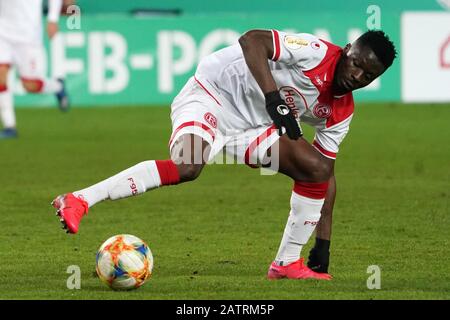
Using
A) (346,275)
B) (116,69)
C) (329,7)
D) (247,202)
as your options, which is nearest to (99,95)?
(116,69)

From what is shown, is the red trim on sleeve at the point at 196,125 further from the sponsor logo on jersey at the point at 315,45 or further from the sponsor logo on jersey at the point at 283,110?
the sponsor logo on jersey at the point at 315,45

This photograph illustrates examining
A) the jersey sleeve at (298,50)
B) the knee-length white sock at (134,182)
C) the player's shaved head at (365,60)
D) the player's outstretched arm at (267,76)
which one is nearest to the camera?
the player's outstretched arm at (267,76)

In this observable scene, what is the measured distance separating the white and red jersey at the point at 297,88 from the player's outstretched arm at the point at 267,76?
130mm

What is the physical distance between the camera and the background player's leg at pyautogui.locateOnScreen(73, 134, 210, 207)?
5.99 m

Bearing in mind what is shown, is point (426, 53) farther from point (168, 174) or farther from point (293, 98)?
point (168, 174)

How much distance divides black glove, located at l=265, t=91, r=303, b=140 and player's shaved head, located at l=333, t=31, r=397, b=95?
0.46 meters

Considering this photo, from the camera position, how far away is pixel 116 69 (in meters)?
17.8

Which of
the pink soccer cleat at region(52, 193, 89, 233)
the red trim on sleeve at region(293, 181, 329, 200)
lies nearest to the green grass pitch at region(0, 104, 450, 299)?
the pink soccer cleat at region(52, 193, 89, 233)

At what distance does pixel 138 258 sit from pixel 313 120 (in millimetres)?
1324

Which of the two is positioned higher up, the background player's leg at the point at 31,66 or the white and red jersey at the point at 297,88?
the white and red jersey at the point at 297,88

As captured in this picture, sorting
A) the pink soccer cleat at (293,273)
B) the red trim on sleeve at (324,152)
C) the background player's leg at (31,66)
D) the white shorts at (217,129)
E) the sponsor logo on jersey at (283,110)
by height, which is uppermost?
the sponsor logo on jersey at (283,110)

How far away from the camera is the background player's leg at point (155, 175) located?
599cm
